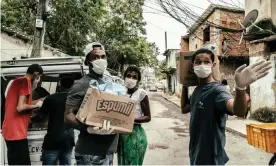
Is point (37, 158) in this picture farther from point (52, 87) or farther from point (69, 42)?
Answer: point (69, 42)

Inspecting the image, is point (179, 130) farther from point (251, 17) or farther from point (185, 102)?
point (185, 102)

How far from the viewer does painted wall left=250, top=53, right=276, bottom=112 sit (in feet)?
41.5

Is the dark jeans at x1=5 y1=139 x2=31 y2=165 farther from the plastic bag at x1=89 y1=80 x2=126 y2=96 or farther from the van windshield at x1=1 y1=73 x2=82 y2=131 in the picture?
the plastic bag at x1=89 y1=80 x2=126 y2=96

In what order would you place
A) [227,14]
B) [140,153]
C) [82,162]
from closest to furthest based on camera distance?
[82,162]
[140,153]
[227,14]

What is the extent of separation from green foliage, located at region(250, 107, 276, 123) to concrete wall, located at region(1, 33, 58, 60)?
9820 millimetres

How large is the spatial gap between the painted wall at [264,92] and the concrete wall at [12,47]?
9.42 meters

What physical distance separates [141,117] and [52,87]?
2.42 meters

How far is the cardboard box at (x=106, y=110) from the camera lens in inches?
102

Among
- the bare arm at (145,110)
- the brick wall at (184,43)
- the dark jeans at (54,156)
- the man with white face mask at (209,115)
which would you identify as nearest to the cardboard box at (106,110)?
the man with white face mask at (209,115)

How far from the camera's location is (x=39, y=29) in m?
9.00

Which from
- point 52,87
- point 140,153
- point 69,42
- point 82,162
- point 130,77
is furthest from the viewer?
point 69,42

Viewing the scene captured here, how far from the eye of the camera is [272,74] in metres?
12.7

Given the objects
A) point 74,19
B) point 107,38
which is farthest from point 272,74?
point 107,38

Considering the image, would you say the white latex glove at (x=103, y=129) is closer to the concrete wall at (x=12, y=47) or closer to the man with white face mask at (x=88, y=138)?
the man with white face mask at (x=88, y=138)
